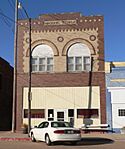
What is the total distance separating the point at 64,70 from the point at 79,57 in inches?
77.1

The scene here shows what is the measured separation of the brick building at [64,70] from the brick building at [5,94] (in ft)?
22.5

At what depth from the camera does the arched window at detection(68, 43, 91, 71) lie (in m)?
32.3

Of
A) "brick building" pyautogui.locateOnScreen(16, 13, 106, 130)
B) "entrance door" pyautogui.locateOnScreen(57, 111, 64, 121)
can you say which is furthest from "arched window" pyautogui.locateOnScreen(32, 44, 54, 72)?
"entrance door" pyautogui.locateOnScreen(57, 111, 64, 121)

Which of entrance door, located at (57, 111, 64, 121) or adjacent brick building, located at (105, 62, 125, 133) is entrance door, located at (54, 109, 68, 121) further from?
adjacent brick building, located at (105, 62, 125, 133)

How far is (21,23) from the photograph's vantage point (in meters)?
33.9

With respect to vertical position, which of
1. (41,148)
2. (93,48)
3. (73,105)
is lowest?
(41,148)

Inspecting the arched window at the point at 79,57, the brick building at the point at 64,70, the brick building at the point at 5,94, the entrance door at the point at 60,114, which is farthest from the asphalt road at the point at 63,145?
the brick building at the point at 5,94

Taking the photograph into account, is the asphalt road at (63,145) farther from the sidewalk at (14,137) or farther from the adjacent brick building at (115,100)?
the adjacent brick building at (115,100)

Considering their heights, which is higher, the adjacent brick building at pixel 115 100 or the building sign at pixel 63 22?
the building sign at pixel 63 22

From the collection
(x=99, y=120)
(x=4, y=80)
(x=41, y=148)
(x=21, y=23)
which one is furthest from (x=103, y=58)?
(x=41, y=148)

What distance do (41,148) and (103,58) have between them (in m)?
16.3

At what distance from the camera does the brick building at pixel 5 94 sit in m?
38.9

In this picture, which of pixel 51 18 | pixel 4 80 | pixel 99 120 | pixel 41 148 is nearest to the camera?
pixel 41 148

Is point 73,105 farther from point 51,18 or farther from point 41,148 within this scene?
point 41,148
